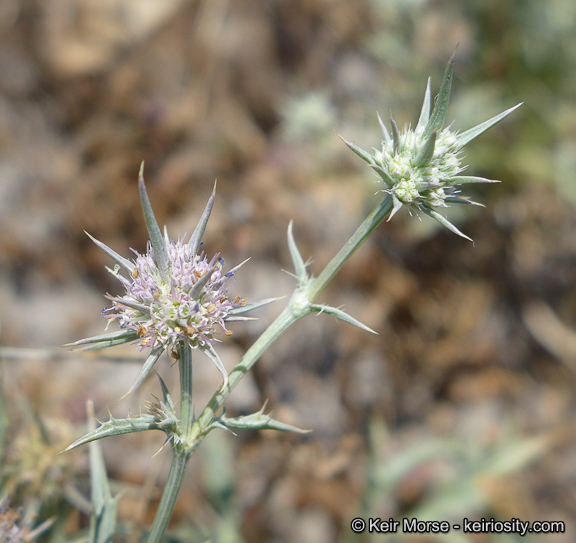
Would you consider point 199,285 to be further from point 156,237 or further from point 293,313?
point 293,313

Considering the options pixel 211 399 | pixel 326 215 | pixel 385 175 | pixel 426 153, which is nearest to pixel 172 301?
pixel 211 399

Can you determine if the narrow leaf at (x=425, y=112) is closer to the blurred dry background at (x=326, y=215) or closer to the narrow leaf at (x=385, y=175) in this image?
the narrow leaf at (x=385, y=175)

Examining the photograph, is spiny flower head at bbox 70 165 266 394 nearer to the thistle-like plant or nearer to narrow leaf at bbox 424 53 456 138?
the thistle-like plant

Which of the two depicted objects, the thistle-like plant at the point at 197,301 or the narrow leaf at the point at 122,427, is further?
the thistle-like plant at the point at 197,301

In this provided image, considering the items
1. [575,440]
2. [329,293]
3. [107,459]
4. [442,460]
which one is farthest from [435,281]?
[107,459]

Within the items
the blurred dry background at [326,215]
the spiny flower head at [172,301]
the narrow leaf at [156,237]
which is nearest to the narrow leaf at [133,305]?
the spiny flower head at [172,301]

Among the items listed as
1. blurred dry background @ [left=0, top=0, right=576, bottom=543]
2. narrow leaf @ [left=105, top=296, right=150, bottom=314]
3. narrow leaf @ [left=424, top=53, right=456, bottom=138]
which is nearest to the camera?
narrow leaf @ [left=105, top=296, right=150, bottom=314]

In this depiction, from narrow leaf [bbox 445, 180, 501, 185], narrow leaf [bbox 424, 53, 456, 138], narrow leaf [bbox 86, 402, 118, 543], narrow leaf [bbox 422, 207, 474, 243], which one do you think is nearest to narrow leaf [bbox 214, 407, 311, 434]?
narrow leaf [bbox 86, 402, 118, 543]

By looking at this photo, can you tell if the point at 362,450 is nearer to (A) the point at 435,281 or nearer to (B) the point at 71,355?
(A) the point at 435,281
